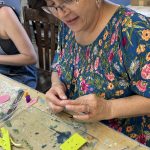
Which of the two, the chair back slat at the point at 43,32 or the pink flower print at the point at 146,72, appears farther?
the chair back slat at the point at 43,32

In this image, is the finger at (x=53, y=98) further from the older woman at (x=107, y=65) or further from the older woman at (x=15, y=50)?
the older woman at (x=15, y=50)

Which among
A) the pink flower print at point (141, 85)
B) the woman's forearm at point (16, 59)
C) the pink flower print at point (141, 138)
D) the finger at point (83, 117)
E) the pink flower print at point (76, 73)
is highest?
the pink flower print at point (141, 85)

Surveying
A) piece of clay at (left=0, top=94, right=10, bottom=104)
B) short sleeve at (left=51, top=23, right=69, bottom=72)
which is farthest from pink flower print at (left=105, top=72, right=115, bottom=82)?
piece of clay at (left=0, top=94, right=10, bottom=104)

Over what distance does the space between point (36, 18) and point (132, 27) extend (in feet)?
2.81

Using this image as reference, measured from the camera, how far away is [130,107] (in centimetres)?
99

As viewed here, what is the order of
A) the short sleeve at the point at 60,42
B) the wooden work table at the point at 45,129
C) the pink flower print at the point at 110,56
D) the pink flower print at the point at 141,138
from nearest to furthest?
1. the wooden work table at the point at 45,129
2. the pink flower print at the point at 110,56
3. the pink flower print at the point at 141,138
4. the short sleeve at the point at 60,42

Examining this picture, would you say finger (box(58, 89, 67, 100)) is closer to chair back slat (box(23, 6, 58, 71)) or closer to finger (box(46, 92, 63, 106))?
finger (box(46, 92, 63, 106))

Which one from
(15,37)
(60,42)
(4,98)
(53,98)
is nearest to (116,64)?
(53,98)

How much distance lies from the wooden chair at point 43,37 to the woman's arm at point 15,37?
132mm

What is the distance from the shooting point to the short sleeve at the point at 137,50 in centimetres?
94

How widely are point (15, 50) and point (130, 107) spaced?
0.93 m

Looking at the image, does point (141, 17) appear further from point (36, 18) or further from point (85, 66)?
point (36, 18)

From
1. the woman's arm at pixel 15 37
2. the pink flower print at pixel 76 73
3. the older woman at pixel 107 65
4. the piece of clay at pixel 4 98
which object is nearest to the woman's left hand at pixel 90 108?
the older woman at pixel 107 65

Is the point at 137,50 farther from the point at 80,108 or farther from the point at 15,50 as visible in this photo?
the point at 15,50
